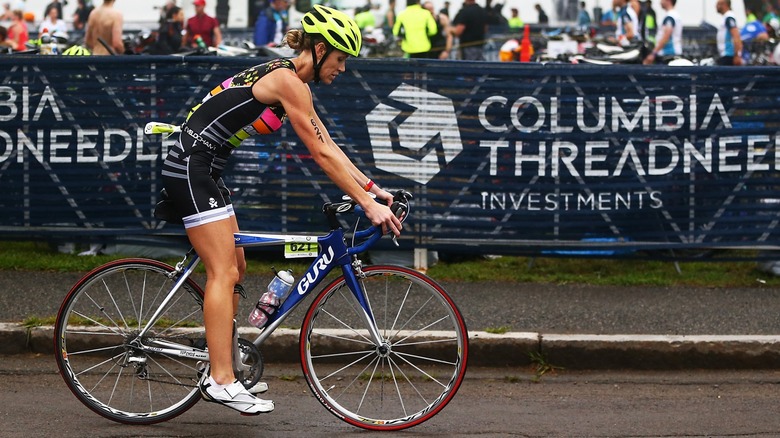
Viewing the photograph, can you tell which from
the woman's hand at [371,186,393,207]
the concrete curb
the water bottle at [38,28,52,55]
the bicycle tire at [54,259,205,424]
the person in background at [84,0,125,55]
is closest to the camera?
the woman's hand at [371,186,393,207]

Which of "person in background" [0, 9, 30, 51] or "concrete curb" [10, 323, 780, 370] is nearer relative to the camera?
"concrete curb" [10, 323, 780, 370]

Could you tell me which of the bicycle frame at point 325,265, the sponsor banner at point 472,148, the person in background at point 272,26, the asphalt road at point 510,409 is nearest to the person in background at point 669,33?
the person in background at point 272,26

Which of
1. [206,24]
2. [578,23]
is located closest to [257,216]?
[206,24]

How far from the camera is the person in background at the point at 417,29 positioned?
17.1m

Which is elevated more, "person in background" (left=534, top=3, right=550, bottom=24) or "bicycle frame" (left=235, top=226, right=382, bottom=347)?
"person in background" (left=534, top=3, right=550, bottom=24)

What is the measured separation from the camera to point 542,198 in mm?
9336

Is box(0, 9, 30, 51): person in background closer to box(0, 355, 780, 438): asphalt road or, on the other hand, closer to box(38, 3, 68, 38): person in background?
box(38, 3, 68, 38): person in background

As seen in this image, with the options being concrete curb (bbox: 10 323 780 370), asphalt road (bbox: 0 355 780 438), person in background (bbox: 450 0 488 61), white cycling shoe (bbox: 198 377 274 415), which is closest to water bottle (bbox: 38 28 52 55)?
asphalt road (bbox: 0 355 780 438)

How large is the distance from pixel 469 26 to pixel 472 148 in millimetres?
9906

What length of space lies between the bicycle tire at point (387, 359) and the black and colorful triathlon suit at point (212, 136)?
707 millimetres

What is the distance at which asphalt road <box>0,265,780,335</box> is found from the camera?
7691mm

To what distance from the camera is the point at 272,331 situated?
19.1ft

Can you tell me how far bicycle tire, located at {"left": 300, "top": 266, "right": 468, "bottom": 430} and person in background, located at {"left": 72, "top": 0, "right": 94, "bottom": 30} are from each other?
21.1 metres

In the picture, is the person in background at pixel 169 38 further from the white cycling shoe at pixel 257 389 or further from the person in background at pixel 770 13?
the white cycling shoe at pixel 257 389
